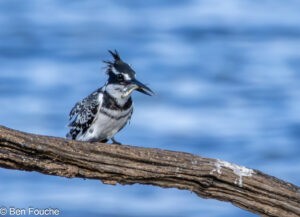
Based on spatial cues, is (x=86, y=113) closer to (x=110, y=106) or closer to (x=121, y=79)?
(x=110, y=106)

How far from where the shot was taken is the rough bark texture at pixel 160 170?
10.8 ft

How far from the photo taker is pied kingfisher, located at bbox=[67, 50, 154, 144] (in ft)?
13.9

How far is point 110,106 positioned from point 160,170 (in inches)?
38.9

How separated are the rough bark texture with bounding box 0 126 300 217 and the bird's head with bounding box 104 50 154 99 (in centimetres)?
81

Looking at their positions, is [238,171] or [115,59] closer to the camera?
[238,171]

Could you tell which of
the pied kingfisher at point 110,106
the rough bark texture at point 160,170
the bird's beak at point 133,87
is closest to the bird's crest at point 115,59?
the pied kingfisher at point 110,106

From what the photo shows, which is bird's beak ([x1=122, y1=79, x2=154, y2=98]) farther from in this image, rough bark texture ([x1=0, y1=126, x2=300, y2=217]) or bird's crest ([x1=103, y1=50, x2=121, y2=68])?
rough bark texture ([x1=0, y1=126, x2=300, y2=217])

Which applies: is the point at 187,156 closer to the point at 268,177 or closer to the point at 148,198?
the point at 268,177

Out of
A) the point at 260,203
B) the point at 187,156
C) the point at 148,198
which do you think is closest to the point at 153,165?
the point at 187,156

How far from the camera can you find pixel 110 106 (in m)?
4.34

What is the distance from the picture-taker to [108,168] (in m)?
3.34

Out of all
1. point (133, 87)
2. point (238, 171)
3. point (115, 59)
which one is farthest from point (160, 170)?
point (115, 59)

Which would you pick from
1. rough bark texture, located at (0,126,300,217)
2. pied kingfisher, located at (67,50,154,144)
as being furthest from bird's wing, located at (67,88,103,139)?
rough bark texture, located at (0,126,300,217)

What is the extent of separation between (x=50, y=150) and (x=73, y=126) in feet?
4.09
